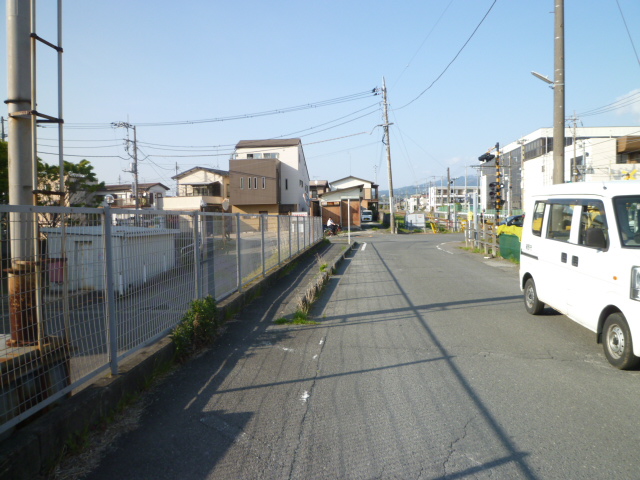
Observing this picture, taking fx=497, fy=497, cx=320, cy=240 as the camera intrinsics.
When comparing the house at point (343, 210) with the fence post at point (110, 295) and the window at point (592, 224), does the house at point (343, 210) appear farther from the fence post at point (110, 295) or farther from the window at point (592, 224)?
the fence post at point (110, 295)

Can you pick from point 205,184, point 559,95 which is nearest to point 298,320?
point 559,95

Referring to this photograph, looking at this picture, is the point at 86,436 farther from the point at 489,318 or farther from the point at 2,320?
the point at 489,318

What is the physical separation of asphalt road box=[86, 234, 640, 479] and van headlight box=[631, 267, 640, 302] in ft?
2.89

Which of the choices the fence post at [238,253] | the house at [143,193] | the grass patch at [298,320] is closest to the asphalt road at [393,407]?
the grass patch at [298,320]

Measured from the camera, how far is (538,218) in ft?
26.1

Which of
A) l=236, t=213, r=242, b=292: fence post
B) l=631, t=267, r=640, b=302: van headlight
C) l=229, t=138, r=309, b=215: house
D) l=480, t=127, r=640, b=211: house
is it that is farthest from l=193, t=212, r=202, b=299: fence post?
l=229, t=138, r=309, b=215: house

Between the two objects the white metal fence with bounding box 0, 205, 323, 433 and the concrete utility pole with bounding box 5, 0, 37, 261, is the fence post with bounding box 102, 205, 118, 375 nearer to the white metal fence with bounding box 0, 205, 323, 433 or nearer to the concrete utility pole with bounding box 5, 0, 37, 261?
the white metal fence with bounding box 0, 205, 323, 433

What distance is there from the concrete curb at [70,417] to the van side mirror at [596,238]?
4.82 metres

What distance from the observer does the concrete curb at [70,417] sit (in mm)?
2947

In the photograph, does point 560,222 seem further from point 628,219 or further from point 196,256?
point 196,256

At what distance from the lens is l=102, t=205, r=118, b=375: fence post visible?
4.25 m

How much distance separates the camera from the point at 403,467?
3.35 metres

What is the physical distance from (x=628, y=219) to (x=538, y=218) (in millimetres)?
2473

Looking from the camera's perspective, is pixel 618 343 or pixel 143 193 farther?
pixel 143 193
